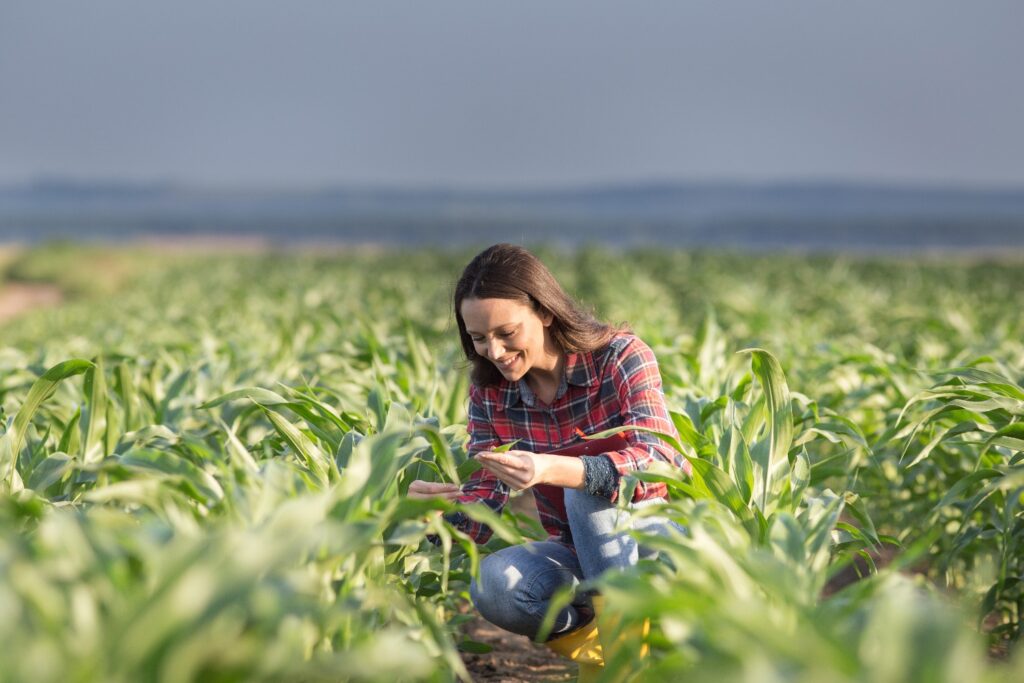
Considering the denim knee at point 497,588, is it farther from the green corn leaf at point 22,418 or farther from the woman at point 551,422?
the green corn leaf at point 22,418

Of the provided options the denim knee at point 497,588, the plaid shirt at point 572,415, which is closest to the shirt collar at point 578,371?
the plaid shirt at point 572,415

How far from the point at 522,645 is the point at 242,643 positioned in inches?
91.0

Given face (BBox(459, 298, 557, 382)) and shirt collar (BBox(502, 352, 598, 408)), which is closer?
face (BBox(459, 298, 557, 382))

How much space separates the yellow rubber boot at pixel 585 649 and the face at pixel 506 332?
2.17 ft

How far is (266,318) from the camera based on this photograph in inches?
341

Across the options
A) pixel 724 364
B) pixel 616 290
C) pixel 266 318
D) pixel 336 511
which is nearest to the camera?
pixel 336 511

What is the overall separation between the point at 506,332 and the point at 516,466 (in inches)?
16.3

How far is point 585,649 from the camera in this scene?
8.77ft

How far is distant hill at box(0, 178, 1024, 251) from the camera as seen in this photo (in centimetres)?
7025

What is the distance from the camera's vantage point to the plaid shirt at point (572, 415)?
105 inches

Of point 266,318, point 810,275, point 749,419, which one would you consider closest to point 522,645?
point 749,419

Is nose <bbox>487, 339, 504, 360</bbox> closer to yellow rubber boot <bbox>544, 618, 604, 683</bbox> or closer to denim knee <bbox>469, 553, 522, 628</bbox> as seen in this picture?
denim knee <bbox>469, 553, 522, 628</bbox>

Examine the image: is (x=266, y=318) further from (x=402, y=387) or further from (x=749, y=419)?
(x=749, y=419)

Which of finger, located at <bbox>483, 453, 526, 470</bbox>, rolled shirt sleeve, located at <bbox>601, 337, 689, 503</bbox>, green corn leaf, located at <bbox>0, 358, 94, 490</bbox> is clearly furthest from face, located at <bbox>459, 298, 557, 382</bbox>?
green corn leaf, located at <bbox>0, 358, 94, 490</bbox>
